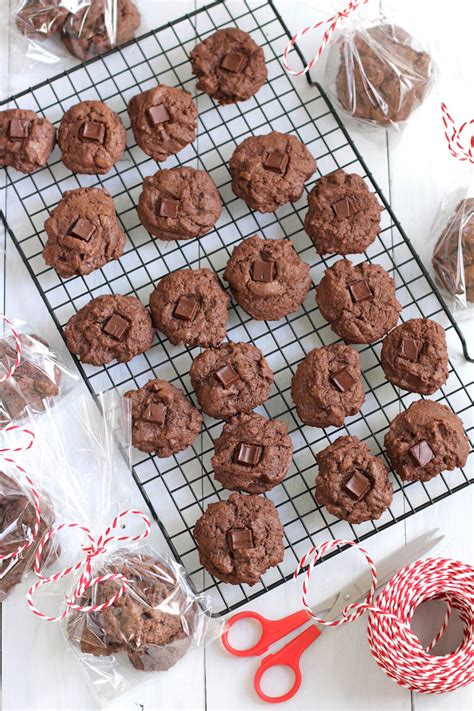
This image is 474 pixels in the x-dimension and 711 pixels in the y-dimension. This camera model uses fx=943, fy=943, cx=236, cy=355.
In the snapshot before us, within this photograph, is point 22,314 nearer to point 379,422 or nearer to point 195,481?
point 195,481

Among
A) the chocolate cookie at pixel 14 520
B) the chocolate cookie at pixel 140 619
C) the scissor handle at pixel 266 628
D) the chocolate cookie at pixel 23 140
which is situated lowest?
the scissor handle at pixel 266 628

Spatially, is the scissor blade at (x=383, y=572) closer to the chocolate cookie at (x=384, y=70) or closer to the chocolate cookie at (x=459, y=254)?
the chocolate cookie at (x=459, y=254)

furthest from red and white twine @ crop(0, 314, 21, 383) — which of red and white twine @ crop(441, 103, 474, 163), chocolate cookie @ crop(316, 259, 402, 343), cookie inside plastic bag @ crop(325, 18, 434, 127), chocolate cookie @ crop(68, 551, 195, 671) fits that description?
red and white twine @ crop(441, 103, 474, 163)

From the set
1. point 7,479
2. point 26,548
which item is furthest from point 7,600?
point 7,479

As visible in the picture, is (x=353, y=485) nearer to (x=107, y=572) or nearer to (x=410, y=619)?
(x=410, y=619)

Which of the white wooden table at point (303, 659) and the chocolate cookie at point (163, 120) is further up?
the chocolate cookie at point (163, 120)

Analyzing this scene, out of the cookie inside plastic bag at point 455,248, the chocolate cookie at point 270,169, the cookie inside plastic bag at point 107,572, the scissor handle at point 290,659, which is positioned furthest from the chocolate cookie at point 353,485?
the chocolate cookie at point 270,169
